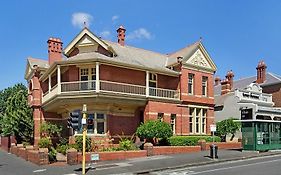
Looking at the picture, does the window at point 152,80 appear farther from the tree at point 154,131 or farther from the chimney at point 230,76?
the chimney at point 230,76

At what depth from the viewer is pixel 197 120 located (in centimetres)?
3409

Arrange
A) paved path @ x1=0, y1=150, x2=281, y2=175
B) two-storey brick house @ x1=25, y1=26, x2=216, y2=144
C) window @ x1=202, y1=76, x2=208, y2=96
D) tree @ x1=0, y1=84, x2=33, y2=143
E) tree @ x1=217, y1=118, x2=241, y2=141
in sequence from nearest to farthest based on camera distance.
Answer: paved path @ x1=0, y1=150, x2=281, y2=175
two-storey brick house @ x1=25, y1=26, x2=216, y2=144
tree @ x1=217, y1=118, x2=241, y2=141
window @ x1=202, y1=76, x2=208, y2=96
tree @ x1=0, y1=84, x2=33, y2=143

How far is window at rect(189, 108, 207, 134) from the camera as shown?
1314 inches

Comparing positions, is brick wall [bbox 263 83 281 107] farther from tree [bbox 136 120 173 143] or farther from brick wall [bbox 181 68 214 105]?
tree [bbox 136 120 173 143]

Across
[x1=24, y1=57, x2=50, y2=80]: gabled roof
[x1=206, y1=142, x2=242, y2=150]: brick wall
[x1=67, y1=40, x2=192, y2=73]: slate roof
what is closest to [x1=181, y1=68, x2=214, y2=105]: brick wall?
[x1=67, y1=40, x2=192, y2=73]: slate roof

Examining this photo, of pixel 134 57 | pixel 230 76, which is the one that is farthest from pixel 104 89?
pixel 230 76

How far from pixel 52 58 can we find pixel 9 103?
7677 millimetres

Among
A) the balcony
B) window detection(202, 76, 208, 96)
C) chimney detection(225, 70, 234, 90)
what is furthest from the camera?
chimney detection(225, 70, 234, 90)

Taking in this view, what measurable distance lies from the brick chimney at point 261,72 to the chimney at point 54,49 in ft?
84.3

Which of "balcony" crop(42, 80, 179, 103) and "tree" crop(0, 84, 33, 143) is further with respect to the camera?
"tree" crop(0, 84, 33, 143)

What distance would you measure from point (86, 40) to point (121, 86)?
520 cm

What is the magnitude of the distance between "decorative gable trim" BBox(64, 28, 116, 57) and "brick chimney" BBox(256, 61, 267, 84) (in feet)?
76.8

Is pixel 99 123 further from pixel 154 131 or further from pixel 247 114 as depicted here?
pixel 247 114

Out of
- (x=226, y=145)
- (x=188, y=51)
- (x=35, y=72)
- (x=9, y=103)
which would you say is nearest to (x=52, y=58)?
(x=35, y=72)
